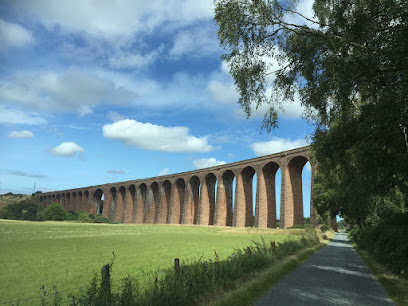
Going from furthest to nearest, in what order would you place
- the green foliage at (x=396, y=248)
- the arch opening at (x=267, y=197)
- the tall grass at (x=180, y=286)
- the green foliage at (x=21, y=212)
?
the green foliage at (x=21, y=212)
the arch opening at (x=267, y=197)
the green foliage at (x=396, y=248)
the tall grass at (x=180, y=286)

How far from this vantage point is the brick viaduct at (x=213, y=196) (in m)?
48.5

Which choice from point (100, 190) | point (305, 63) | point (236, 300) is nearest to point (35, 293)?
point (236, 300)

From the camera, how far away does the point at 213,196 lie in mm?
69625

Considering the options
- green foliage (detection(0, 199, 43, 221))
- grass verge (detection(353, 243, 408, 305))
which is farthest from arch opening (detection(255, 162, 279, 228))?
green foliage (detection(0, 199, 43, 221))

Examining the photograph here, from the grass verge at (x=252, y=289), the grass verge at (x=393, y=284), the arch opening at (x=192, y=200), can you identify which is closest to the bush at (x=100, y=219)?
the arch opening at (x=192, y=200)

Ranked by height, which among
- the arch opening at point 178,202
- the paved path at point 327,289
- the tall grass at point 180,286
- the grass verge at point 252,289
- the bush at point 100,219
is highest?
the arch opening at point 178,202

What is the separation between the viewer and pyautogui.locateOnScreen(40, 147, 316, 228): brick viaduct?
4847cm

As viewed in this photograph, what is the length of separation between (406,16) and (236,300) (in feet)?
26.0

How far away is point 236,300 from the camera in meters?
6.89

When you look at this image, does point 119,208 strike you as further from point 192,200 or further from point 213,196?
point 213,196

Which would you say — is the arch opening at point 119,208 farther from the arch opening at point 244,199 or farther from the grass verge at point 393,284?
the grass verge at point 393,284

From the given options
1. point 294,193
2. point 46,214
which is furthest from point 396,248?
point 46,214

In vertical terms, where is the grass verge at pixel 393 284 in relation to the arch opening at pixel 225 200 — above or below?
below

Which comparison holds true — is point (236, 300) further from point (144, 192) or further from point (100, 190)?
point (100, 190)
